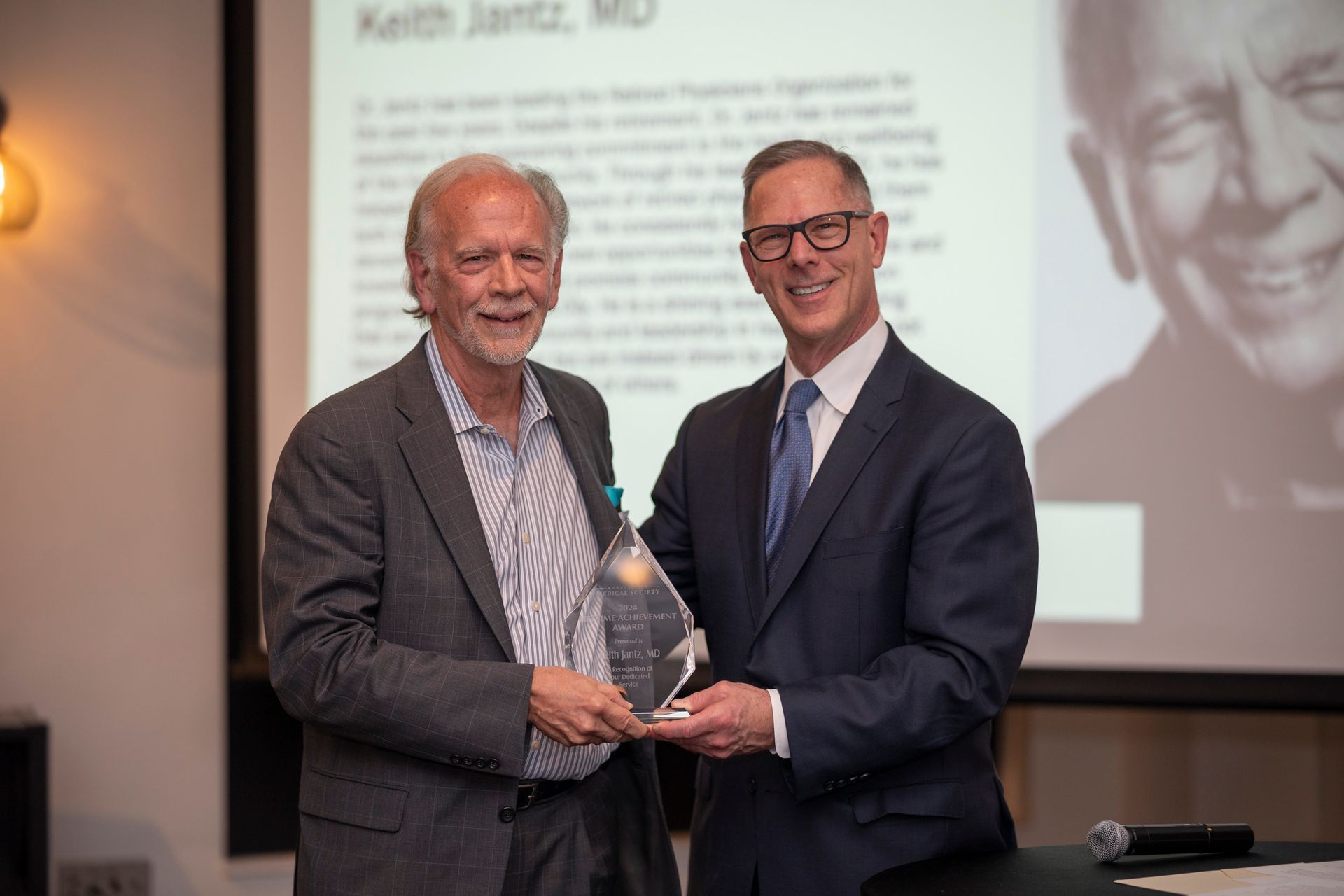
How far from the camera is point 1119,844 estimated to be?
5.69 feet

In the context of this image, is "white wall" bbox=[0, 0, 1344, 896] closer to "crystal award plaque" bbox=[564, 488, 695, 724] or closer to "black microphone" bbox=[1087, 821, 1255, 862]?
"black microphone" bbox=[1087, 821, 1255, 862]

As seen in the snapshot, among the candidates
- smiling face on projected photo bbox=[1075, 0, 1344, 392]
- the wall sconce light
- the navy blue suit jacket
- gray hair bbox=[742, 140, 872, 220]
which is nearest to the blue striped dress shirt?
the navy blue suit jacket

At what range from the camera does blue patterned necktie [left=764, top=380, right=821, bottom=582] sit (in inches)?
82.2

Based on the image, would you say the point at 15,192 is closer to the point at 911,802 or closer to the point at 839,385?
the point at 839,385

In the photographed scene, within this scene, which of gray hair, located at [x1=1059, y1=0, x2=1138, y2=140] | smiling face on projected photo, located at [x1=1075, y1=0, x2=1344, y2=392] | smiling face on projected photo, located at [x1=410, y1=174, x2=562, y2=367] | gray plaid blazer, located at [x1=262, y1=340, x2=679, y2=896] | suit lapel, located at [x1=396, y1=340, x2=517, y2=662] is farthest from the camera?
gray hair, located at [x1=1059, y1=0, x2=1138, y2=140]

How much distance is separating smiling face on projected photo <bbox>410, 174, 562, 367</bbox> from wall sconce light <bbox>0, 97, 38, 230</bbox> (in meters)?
2.37

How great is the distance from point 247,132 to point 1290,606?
345 centimetres

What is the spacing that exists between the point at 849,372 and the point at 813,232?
0.27 metres

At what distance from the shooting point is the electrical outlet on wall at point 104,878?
3.79m

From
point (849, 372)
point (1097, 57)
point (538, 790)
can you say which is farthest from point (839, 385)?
point (1097, 57)

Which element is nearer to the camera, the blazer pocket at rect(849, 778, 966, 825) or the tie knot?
the blazer pocket at rect(849, 778, 966, 825)

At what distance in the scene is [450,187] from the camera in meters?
2.10

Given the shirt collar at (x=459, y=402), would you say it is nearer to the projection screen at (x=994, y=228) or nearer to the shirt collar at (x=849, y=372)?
the shirt collar at (x=849, y=372)

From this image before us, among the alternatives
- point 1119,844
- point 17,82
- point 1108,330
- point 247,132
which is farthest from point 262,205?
point 1119,844
